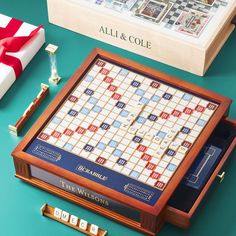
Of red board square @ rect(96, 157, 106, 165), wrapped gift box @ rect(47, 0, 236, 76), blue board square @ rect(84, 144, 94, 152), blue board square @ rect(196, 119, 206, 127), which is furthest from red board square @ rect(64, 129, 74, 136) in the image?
wrapped gift box @ rect(47, 0, 236, 76)

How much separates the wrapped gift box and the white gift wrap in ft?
0.58

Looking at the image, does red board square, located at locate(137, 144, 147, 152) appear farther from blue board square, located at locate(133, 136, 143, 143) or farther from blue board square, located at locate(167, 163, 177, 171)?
blue board square, located at locate(167, 163, 177, 171)

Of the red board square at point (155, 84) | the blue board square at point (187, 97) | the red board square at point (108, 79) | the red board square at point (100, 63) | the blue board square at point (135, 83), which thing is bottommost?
the red board square at point (108, 79)

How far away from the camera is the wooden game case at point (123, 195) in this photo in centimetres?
498

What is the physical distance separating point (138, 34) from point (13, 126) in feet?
2.77

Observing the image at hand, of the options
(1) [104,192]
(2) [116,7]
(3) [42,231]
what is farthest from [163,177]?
(2) [116,7]

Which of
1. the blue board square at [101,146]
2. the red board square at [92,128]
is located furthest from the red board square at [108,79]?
the blue board square at [101,146]

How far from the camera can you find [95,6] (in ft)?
18.9

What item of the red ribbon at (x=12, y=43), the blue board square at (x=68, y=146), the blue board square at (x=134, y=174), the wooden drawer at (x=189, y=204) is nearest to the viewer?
the wooden drawer at (x=189, y=204)

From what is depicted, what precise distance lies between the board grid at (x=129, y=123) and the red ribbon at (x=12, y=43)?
41 cm

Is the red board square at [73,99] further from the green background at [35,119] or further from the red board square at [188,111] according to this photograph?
A: the red board square at [188,111]

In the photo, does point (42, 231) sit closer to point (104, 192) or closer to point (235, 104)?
point (104, 192)

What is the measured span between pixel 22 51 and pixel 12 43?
0.23 ft

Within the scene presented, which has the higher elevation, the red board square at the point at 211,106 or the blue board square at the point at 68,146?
the red board square at the point at 211,106
